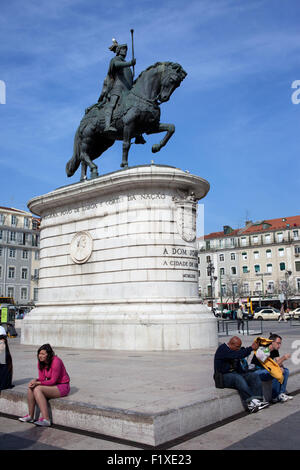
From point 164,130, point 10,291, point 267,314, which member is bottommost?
point 267,314

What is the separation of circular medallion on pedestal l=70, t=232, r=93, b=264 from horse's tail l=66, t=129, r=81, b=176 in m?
3.92

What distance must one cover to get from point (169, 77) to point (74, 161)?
5943 millimetres

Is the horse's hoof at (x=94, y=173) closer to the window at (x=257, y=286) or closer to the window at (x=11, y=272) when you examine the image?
the window at (x=11, y=272)

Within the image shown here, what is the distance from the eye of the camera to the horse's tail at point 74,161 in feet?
63.8

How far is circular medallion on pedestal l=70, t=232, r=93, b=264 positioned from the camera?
56.0 ft

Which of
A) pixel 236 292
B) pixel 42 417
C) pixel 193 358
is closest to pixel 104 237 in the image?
pixel 193 358

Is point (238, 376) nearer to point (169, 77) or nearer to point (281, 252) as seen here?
point (169, 77)

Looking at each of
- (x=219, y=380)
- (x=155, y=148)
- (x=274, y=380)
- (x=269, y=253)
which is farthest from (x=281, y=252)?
(x=219, y=380)

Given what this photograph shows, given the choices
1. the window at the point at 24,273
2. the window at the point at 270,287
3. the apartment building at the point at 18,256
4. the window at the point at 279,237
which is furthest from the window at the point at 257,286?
the window at the point at 24,273

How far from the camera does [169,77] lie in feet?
54.3

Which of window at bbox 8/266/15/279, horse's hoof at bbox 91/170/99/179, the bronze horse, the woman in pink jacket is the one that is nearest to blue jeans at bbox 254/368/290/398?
the woman in pink jacket

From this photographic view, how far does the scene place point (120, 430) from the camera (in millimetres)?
5582

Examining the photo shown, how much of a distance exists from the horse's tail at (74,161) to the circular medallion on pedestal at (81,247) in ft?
12.9

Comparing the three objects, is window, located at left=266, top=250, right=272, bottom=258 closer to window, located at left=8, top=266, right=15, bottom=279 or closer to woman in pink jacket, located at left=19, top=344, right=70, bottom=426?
window, located at left=8, top=266, right=15, bottom=279
